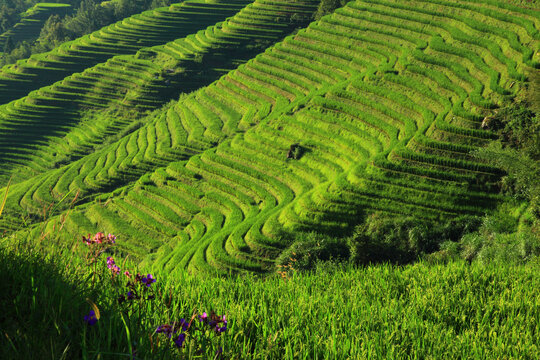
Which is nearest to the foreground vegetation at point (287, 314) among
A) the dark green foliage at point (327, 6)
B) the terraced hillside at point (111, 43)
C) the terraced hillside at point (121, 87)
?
the terraced hillside at point (121, 87)

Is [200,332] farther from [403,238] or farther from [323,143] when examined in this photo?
[323,143]

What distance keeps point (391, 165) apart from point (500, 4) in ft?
73.4

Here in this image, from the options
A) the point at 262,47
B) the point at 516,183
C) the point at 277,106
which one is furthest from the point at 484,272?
the point at 262,47

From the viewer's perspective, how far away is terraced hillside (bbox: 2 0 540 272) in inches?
1108

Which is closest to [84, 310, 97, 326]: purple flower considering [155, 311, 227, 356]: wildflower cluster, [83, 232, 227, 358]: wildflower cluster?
[83, 232, 227, 358]: wildflower cluster

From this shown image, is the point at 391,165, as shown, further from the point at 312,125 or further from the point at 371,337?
the point at 371,337

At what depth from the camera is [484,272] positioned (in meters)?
7.04

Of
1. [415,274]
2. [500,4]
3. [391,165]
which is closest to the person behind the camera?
[415,274]

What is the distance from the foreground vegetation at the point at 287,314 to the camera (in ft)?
12.3

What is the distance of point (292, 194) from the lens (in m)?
32.8

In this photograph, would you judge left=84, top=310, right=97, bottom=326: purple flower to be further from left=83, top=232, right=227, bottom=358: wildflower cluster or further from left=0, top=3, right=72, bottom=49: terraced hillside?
left=0, top=3, right=72, bottom=49: terraced hillside

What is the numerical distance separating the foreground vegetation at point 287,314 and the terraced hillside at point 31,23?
13721cm

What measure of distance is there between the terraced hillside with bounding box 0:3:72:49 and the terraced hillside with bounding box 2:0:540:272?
91.4 metres

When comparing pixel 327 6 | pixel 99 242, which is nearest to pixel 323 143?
pixel 99 242
